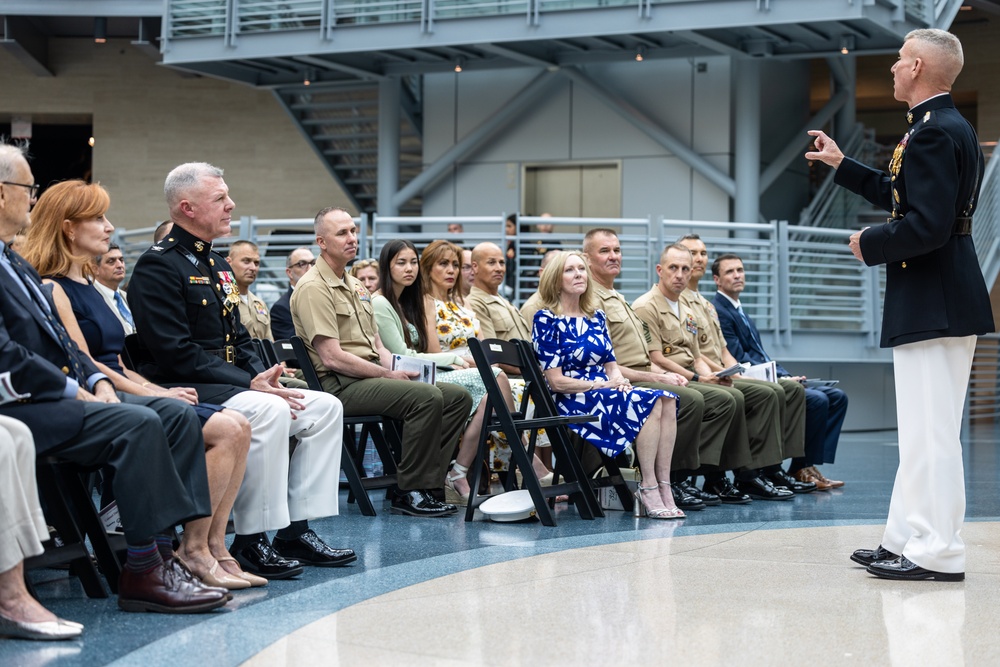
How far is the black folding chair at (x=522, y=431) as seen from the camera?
19.6 ft

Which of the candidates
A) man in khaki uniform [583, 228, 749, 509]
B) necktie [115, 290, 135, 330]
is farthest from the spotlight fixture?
man in khaki uniform [583, 228, 749, 509]

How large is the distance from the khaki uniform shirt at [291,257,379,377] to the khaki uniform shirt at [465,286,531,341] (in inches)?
52.8

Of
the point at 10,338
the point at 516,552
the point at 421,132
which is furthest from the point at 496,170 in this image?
the point at 10,338

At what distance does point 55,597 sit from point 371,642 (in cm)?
137

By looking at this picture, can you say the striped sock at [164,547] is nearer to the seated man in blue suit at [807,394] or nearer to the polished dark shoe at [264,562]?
the polished dark shoe at [264,562]

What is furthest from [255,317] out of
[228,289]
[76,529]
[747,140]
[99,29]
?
[99,29]

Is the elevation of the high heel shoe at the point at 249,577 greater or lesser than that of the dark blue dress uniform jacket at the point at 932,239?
lesser

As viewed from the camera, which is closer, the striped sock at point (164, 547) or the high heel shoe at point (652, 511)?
the striped sock at point (164, 547)

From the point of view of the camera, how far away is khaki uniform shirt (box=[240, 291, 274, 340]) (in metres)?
8.59

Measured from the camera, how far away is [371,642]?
133 inches

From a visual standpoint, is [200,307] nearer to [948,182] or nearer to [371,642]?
[371,642]

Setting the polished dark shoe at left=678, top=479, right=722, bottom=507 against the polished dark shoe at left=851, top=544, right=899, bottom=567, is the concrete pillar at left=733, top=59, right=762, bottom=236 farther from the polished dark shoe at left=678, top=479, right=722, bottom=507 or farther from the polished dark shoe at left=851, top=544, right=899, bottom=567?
the polished dark shoe at left=851, top=544, right=899, bottom=567

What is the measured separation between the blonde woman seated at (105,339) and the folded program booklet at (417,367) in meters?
2.15

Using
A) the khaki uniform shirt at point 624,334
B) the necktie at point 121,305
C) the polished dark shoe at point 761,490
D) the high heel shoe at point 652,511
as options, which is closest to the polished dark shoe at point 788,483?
the polished dark shoe at point 761,490
